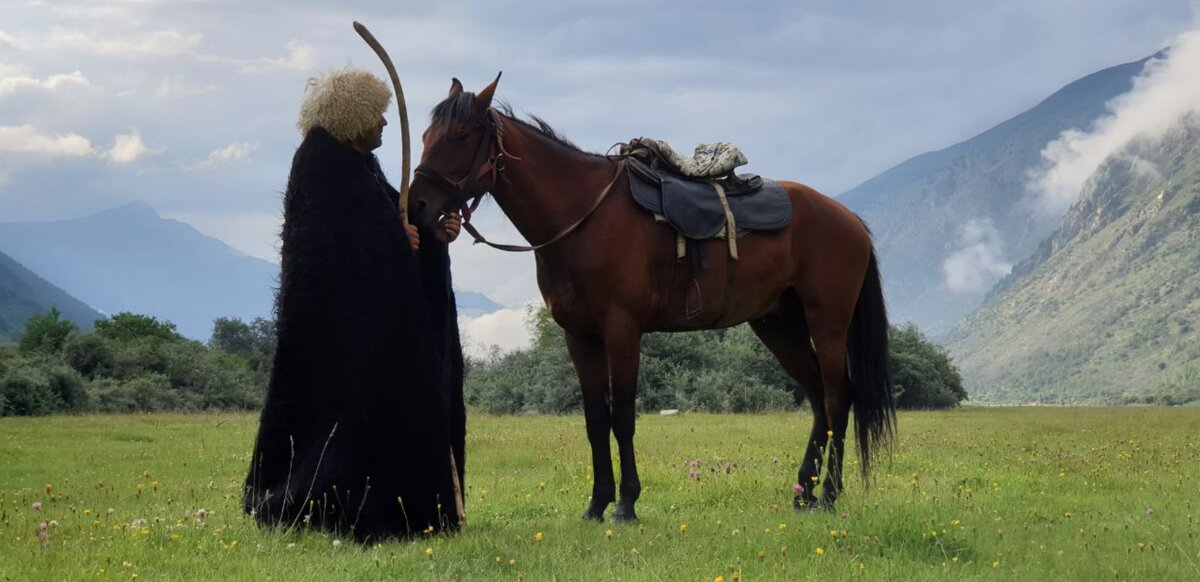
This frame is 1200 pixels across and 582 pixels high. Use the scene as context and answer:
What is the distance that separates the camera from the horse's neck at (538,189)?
806 cm

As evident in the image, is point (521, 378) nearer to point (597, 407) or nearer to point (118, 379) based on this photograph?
point (118, 379)

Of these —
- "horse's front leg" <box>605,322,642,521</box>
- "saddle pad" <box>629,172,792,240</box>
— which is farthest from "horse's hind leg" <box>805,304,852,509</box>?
"horse's front leg" <box>605,322,642,521</box>

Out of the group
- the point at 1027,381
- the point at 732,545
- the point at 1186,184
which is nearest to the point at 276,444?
the point at 732,545

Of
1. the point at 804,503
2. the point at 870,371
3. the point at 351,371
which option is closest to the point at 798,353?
the point at 870,371

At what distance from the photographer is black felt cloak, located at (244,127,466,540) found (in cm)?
724

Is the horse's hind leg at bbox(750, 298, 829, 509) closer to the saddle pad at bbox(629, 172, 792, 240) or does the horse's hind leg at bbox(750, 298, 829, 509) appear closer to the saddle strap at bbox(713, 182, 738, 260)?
the saddle pad at bbox(629, 172, 792, 240)

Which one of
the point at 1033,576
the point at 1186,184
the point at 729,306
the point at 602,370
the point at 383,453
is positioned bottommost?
the point at 1033,576

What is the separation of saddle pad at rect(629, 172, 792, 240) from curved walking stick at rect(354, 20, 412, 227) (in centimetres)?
191

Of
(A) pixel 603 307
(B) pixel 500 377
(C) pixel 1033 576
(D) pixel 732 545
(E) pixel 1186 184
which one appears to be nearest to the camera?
(C) pixel 1033 576

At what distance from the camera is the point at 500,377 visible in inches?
1644

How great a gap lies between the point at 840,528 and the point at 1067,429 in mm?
18014

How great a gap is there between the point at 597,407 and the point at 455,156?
7.39 feet

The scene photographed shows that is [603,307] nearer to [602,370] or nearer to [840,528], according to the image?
[602,370]

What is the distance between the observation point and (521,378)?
39969mm
